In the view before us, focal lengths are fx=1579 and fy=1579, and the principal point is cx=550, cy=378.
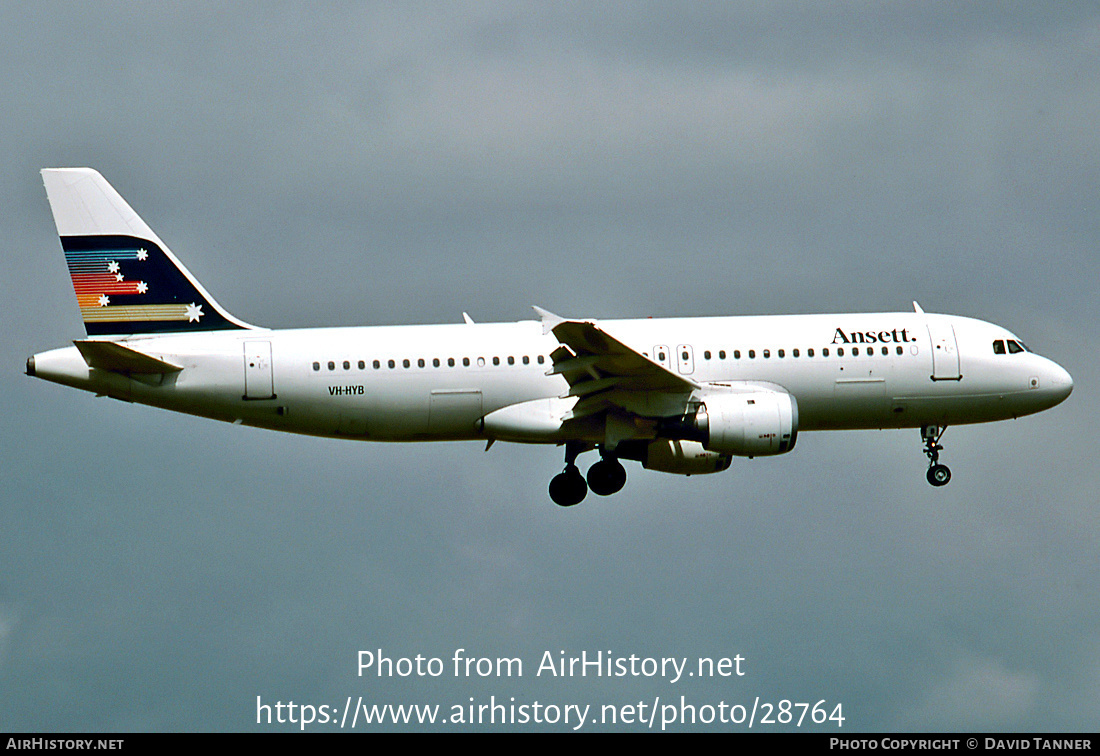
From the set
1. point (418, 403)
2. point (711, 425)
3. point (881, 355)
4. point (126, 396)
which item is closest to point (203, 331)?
point (126, 396)

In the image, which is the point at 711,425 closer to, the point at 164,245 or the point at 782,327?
the point at 782,327

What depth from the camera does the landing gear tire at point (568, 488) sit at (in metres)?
48.9

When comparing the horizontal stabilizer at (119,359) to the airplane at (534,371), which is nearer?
the horizontal stabilizer at (119,359)

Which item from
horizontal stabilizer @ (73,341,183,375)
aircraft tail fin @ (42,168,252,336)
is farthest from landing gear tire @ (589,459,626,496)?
horizontal stabilizer @ (73,341,183,375)

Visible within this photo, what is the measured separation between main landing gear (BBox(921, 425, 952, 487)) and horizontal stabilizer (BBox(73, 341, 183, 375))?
23.0 metres

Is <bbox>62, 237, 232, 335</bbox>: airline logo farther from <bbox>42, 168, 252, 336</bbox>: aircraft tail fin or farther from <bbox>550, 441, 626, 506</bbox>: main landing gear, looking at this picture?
<bbox>550, 441, 626, 506</bbox>: main landing gear

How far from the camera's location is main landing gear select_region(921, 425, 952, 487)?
4947 centimetres

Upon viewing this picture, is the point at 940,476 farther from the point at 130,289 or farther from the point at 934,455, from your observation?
the point at 130,289

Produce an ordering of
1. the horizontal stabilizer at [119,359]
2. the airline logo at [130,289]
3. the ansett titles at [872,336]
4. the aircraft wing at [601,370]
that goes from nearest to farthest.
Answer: the aircraft wing at [601,370]
the horizontal stabilizer at [119,359]
the airline logo at [130,289]
the ansett titles at [872,336]

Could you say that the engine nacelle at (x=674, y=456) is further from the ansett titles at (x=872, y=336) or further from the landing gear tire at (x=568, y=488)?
the ansett titles at (x=872, y=336)

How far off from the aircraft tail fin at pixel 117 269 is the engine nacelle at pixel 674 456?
1231 centimetres

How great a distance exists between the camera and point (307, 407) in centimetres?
4575

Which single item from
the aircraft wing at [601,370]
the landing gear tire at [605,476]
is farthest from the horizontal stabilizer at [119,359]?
the landing gear tire at [605,476]

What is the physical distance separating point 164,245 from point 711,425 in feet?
57.4
